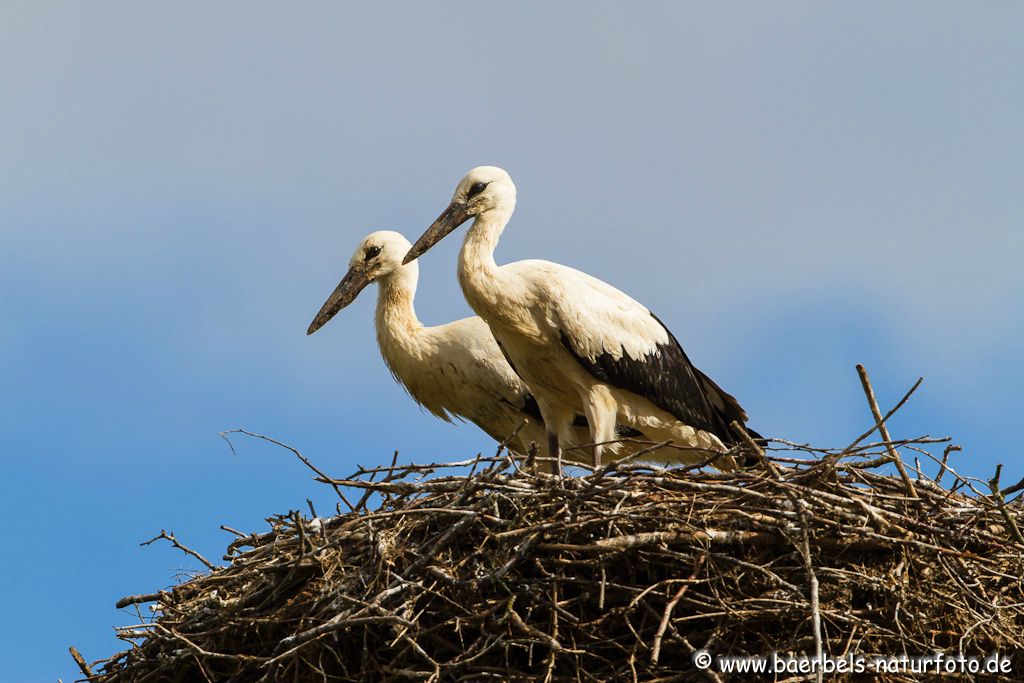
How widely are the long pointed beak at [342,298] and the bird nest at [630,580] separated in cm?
323

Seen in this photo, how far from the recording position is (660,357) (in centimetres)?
650

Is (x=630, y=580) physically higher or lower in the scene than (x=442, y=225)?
lower

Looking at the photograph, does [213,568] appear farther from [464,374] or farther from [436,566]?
[464,374]

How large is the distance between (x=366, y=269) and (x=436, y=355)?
2.51 ft

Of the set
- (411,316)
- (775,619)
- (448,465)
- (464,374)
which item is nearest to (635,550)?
(775,619)

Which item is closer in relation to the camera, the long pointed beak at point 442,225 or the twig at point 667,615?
the twig at point 667,615

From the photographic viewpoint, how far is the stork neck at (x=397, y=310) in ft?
25.0

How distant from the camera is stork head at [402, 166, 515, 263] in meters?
6.72

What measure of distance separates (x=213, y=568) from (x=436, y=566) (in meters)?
1.02

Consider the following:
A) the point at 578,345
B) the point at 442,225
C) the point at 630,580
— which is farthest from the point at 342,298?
the point at 630,580

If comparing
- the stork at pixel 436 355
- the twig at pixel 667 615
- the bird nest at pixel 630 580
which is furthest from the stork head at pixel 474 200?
the twig at pixel 667 615

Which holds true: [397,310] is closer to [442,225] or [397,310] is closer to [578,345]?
[442,225]

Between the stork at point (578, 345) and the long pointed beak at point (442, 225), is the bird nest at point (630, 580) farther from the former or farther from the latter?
the long pointed beak at point (442, 225)

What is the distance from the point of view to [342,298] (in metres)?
7.86
